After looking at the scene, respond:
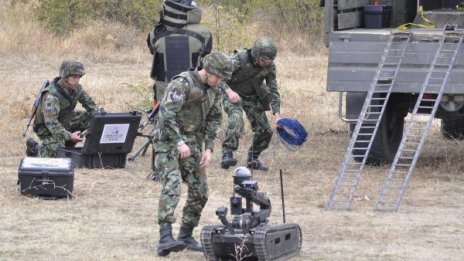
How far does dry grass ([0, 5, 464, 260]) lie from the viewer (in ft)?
27.0

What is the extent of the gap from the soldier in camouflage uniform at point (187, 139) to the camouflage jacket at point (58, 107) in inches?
132

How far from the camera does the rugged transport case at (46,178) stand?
33.0 feet

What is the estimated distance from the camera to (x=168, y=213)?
26.2 ft

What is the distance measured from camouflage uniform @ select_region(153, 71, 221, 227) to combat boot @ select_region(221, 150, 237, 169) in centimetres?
367

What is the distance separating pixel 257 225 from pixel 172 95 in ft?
3.47

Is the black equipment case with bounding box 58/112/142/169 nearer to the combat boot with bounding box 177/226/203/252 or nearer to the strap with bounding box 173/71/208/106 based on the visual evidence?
the combat boot with bounding box 177/226/203/252

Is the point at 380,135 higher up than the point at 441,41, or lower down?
lower down

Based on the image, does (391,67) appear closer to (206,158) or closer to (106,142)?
(106,142)

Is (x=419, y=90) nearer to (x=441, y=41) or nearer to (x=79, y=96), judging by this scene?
(x=441, y=41)

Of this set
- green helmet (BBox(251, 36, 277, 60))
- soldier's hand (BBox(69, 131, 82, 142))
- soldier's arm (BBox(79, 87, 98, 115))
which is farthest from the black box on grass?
soldier's hand (BBox(69, 131, 82, 142))

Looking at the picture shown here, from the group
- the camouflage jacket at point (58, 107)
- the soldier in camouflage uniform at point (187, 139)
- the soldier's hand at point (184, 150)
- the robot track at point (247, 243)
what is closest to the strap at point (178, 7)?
the camouflage jacket at point (58, 107)

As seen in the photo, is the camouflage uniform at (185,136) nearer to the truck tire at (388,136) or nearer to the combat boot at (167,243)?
the combat boot at (167,243)

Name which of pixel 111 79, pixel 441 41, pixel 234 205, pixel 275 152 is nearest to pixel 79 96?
pixel 275 152

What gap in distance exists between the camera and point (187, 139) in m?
8.09
